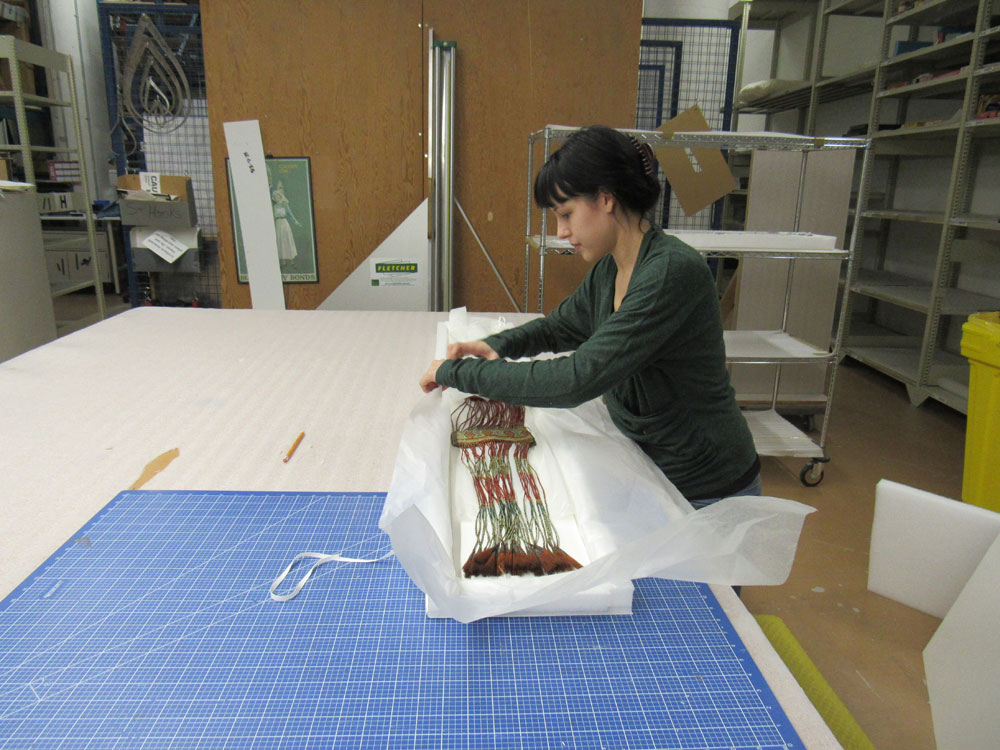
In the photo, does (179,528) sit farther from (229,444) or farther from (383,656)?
(383,656)

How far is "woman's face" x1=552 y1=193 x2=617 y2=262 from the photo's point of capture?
124cm

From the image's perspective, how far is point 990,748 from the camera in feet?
2.79

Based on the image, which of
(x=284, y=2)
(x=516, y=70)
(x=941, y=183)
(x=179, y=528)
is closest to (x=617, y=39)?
(x=516, y=70)

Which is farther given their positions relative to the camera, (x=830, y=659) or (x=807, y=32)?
(x=807, y=32)

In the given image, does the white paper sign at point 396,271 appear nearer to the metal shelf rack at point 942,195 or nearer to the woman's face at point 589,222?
the metal shelf rack at point 942,195

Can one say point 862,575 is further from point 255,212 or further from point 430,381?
point 255,212

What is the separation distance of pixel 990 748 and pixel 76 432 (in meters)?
1.66

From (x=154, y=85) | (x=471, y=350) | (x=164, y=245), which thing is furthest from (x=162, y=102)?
(x=471, y=350)

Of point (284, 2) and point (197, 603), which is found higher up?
point (284, 2)

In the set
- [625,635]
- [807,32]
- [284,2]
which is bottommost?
[625,635]

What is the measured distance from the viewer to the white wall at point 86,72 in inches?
231

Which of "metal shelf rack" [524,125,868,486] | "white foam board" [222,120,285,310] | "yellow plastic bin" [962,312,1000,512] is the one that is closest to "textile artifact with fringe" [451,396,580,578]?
"metal shelf rack" [524,125,868,486]

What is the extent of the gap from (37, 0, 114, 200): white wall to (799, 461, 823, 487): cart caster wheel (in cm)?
629

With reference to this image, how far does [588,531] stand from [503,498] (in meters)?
0.16
